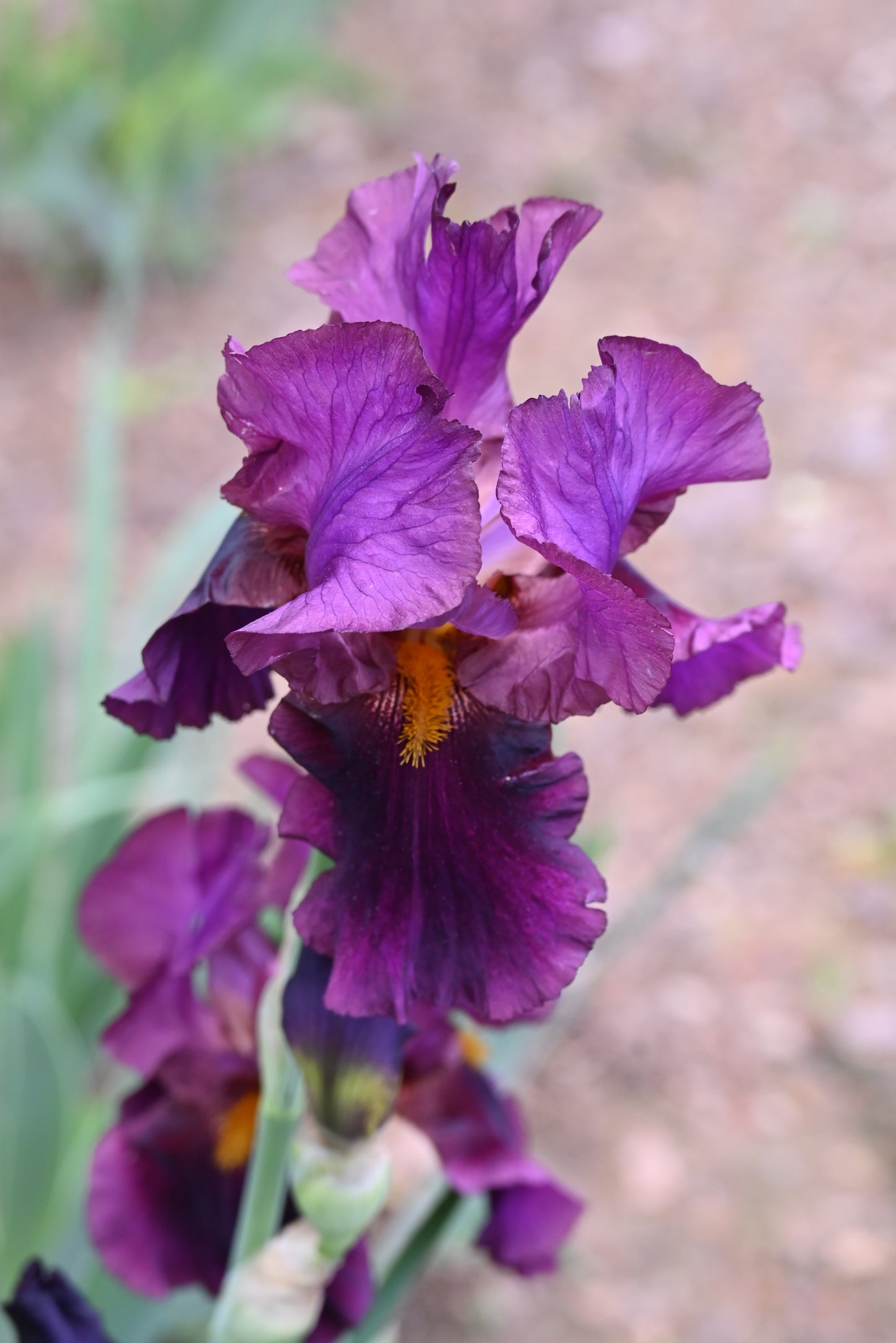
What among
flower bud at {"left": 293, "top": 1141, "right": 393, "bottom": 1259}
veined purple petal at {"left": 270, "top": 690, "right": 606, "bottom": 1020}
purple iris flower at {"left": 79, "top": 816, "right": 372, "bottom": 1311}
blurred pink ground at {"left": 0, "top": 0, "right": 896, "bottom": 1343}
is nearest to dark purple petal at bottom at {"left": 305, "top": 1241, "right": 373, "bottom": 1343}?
purple iris flower at {"left": 79, "top": 816, "right": 372, "bottom": 1311}

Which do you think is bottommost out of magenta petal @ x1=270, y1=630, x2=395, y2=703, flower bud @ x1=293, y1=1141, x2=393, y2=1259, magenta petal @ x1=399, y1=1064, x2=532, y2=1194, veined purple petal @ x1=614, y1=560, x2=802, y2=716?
flower bud @ x1=293, y1=1141, x2=393, y2=1259

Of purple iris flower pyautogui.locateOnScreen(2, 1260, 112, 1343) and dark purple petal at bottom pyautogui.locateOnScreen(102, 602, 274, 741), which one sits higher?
dark purple petal at bottom pyautogui.locateOnScreen(102, 602, 274, 741)

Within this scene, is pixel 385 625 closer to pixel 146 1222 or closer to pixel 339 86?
pixel 146 1222

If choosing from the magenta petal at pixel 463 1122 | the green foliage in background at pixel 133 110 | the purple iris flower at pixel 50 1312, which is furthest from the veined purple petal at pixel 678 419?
the green foliage in background at pixel 133 110

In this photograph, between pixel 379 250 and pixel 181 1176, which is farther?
pixel 181 1176

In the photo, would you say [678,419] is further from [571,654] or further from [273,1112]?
[273,1112]

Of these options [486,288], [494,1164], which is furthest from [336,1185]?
[486,288]

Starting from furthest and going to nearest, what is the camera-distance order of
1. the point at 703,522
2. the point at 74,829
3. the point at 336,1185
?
the point at 703,522, the point at 74,829, the point at 336,1185

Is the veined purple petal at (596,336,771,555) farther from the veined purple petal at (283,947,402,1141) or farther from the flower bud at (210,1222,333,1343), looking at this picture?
the flower bud at (210,1222,333,1343)
